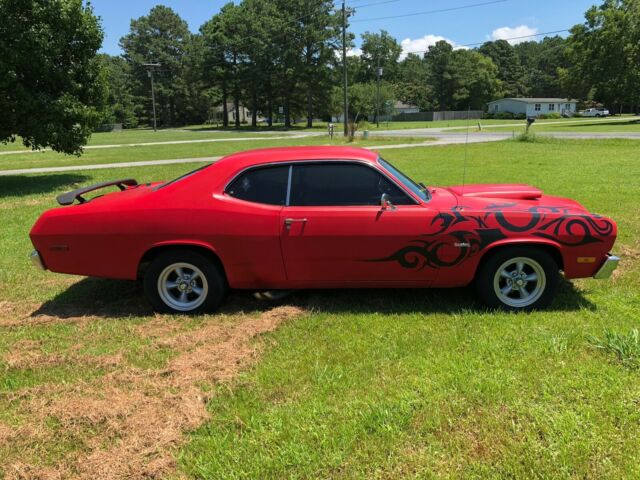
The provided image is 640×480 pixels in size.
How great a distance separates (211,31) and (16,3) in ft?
213

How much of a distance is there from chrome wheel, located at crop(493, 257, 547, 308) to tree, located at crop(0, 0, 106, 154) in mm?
12104

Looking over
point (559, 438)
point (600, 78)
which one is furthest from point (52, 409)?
point (600, 78)

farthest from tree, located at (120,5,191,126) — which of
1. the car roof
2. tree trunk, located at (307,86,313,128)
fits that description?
the car roof

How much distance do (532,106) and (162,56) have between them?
218 ft

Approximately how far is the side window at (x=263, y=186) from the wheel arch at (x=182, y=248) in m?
0.54

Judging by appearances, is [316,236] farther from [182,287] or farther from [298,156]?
[182,287]

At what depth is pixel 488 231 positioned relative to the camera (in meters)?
4.16

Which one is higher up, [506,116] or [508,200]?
[506,116]

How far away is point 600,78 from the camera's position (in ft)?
173

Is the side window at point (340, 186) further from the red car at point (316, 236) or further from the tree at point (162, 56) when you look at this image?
the tree at point (162, 56)

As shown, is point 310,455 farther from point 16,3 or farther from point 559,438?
point 16,3

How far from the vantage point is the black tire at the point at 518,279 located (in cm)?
423

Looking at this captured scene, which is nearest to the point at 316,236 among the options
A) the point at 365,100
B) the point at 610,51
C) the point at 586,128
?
the point at 586,128

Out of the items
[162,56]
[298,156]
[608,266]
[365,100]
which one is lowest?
[608,266]
